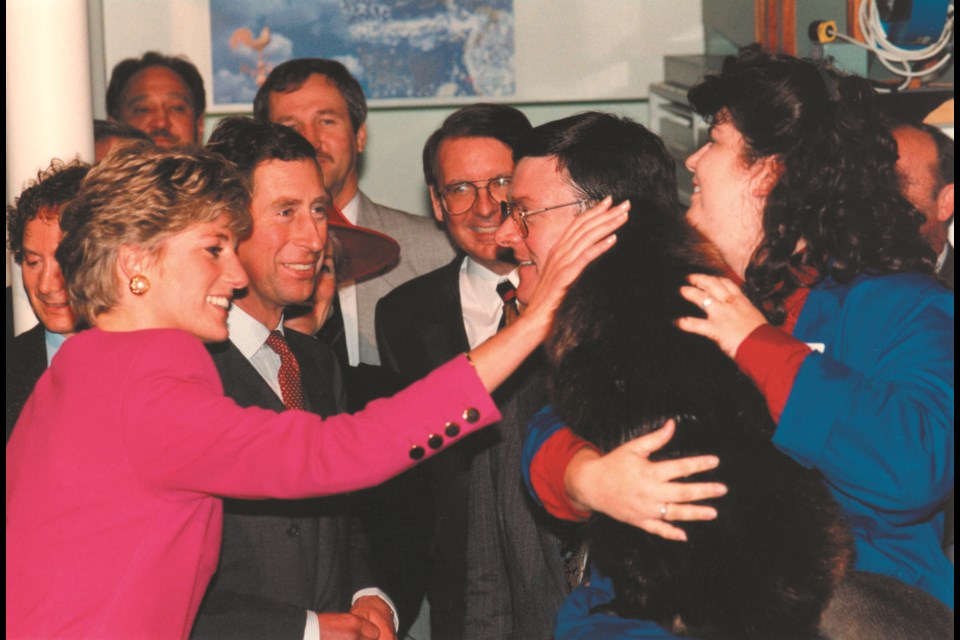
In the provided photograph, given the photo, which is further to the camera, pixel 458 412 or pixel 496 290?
pixel 496 290

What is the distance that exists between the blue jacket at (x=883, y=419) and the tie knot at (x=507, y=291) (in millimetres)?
1071

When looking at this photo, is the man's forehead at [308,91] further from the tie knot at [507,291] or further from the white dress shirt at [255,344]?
the white dress shirt at [255,344]

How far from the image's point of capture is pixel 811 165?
1.80 m

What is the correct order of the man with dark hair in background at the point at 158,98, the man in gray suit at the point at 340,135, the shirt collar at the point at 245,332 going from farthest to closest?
the man with dark hair in background at the point at 158,98, the man in gray suit at the point at 340,135, the shirt collar at the point at 245,332

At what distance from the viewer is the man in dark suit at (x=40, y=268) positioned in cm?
240

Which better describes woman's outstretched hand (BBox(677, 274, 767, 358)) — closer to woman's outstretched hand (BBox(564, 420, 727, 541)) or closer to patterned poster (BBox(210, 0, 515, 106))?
woman's outstretched hand (BBox(564, 420, 727, 541))

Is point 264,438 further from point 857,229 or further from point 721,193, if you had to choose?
point 857,229

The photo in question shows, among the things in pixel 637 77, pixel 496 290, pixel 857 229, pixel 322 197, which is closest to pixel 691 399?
pixel 857 229

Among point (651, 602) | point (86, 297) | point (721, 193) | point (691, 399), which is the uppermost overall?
point (721, 193)

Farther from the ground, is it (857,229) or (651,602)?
(857,229)

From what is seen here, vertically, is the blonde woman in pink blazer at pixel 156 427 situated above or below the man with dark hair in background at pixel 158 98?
below

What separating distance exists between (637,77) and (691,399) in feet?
13.6

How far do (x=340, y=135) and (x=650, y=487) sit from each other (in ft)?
8.60

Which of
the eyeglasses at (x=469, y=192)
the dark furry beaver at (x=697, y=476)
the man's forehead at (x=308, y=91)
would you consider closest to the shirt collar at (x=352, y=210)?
the man's forehead at (x=308, y=91)
